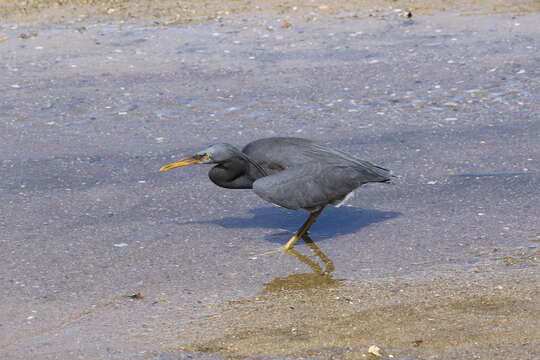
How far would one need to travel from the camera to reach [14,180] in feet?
26.2

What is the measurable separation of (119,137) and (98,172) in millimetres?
979

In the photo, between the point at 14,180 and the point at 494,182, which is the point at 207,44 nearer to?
the point at 14,180

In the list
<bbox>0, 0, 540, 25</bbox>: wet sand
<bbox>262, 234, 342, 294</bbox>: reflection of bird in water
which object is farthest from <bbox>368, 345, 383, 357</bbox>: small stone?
<bbox>0, 0, 540, 25</bbox>: wet sand

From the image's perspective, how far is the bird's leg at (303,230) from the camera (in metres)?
6.61

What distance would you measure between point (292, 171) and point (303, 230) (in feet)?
1.90

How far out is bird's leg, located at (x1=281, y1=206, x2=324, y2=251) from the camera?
6.61 meters

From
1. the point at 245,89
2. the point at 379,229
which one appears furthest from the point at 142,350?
the point at 245,89

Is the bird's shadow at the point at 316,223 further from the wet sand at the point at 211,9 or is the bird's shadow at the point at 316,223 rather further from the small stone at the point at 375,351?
the wet sand at the point at 211,9

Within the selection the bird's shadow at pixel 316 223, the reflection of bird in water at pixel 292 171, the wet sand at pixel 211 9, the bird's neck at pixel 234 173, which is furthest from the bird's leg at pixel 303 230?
the wet sand at pixel 211 9

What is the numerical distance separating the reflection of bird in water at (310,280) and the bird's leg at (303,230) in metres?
0.18

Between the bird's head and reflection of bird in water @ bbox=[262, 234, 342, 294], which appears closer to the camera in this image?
reflection of bird in water @ bbox=[262, 234, 342, 294]

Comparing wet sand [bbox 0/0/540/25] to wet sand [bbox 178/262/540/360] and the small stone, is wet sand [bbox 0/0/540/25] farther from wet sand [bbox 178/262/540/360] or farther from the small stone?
the small stone

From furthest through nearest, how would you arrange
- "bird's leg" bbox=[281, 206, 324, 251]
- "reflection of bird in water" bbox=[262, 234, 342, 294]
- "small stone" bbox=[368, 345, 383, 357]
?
1. "bird's leg" bbox=[281, 206, 324, 251]
2. "reflection of bird in water" bbox=[262, 234, 342, 294]
3. "small stone" bbox=[368, 345, 383, 357]

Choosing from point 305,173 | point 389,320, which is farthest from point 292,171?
point 389,320
